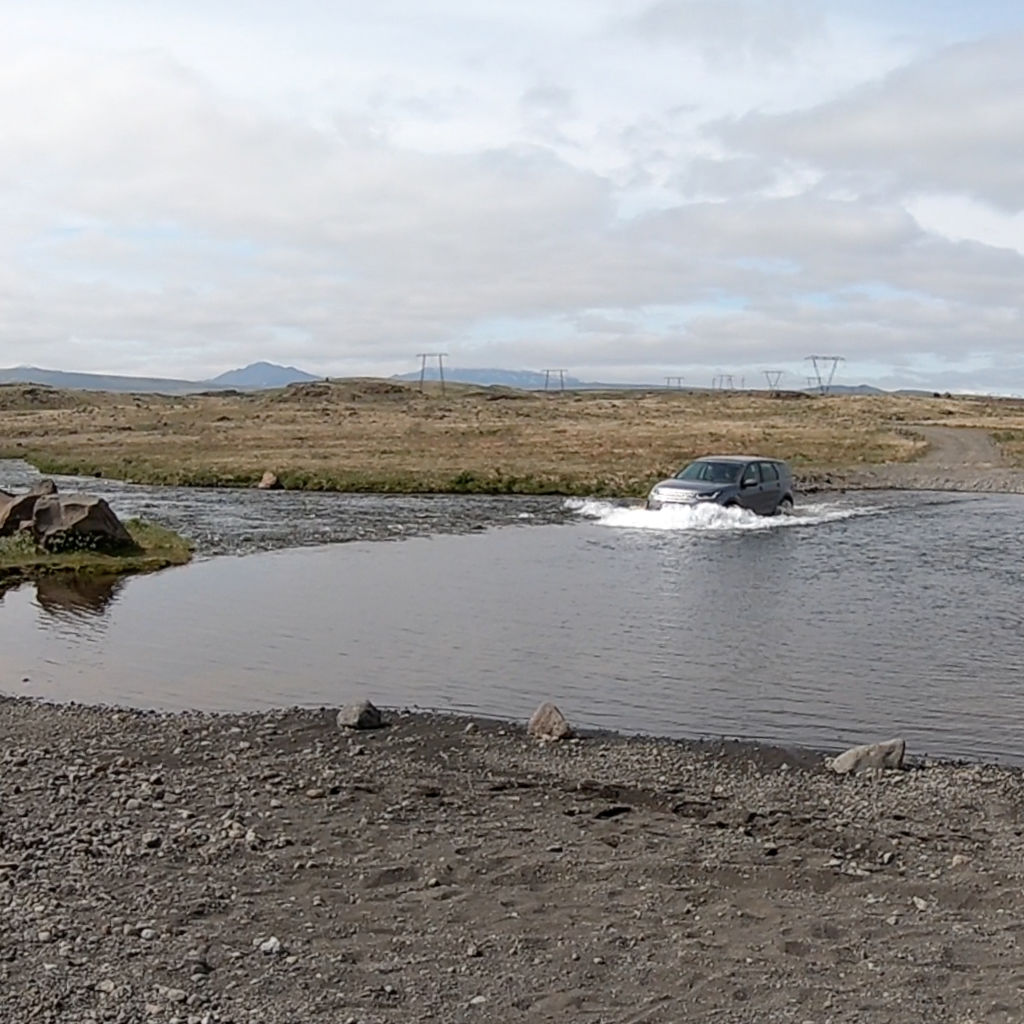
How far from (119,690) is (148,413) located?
117853 mm

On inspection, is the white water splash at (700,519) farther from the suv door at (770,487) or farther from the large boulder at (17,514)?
the large boulder at (17,514)

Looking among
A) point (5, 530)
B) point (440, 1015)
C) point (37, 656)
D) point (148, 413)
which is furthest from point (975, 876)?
point (148, 413)

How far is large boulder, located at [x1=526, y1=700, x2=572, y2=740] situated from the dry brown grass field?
34.7 metres

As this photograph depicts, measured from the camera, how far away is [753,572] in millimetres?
26094

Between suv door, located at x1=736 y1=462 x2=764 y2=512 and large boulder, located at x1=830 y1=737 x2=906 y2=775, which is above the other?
suv door, located at x1=736 y1=462 x2=764 y2=512

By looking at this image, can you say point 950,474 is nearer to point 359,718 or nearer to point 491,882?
point 359,718

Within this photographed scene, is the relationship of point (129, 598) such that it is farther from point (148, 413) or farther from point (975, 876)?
point (148, 413)

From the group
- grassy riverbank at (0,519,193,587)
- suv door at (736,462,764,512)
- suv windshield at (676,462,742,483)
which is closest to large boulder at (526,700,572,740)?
grassy riverbank at (0,519,193,587)

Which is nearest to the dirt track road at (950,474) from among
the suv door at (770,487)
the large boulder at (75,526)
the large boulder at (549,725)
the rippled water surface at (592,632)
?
the suv door at (770,487)

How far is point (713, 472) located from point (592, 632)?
18296 mm

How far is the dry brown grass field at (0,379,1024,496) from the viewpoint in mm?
52719

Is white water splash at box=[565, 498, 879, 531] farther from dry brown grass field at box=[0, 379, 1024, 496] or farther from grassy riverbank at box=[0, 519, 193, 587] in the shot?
grassy riverbank at box=[0, 519, 193, 587]

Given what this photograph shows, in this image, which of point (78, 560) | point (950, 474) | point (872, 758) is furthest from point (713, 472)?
point (872, 758)

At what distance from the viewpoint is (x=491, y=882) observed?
8477mm
